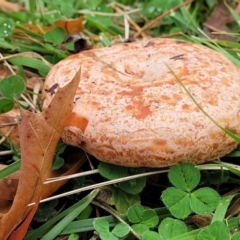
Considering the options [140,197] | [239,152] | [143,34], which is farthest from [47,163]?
[143,34]

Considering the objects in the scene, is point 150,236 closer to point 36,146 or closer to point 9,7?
point 36,146

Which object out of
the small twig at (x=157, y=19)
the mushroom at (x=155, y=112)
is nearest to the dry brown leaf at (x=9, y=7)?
the small twig at (x=157, y=19)

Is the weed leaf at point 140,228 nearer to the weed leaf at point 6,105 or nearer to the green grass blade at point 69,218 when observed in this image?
the green grass blade at point 69,218

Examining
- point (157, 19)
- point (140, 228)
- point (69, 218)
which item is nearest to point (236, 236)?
point (140, 228)

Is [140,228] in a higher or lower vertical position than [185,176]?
lower

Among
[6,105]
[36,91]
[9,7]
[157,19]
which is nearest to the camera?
[6,105]

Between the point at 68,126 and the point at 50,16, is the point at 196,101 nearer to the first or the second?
the point at 68,126
